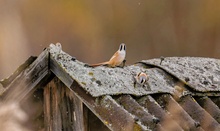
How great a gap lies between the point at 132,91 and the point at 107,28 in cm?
1378

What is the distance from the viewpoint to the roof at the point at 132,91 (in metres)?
3.84

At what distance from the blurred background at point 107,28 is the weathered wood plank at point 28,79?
34.0 ft

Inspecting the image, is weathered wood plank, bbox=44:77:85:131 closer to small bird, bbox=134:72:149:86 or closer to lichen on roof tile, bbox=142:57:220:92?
small bird, bbox=134:72:149:86

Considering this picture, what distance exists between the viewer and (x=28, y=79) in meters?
4.22

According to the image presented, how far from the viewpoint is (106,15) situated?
720 inches

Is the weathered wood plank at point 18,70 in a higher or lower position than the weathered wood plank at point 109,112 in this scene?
higher

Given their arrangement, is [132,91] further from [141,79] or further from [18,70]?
[18,70]

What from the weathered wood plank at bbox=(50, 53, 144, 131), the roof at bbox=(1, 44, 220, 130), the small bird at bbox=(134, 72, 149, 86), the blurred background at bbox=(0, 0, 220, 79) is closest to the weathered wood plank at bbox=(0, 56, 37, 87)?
the roof at bbox=(1, 44, 220, 130)

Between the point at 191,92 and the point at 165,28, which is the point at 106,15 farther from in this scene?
the point at 191,92

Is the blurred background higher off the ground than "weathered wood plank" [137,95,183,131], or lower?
higher

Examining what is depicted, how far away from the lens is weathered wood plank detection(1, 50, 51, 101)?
418cm

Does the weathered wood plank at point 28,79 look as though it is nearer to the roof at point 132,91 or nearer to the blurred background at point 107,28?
the roof at point 132,91

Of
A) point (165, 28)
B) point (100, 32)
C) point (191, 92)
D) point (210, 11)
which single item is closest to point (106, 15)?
point (100, 32)

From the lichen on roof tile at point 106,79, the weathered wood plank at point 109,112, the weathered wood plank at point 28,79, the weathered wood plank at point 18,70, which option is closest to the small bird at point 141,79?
the lichen on roof tile at point 106,79
